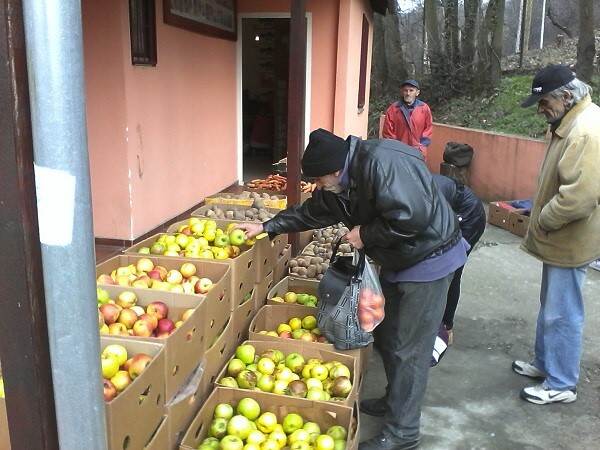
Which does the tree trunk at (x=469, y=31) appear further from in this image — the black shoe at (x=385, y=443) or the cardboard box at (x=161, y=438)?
the cardboard box at (x=161, y=438)

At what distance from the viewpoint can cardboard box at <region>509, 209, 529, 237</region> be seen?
823 cm

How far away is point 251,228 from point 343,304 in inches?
33.5

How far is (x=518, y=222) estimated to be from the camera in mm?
8375

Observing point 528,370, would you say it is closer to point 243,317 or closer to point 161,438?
point 243,317

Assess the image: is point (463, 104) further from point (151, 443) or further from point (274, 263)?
point (151, 443)

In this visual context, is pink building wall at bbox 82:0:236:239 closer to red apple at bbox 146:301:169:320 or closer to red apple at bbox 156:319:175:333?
red apple at bbox 146:301:169:320

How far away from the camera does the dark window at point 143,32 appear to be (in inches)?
209

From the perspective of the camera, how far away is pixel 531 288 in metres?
6.11

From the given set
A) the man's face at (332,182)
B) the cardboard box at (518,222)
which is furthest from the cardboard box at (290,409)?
the cardboard box at (518,222)

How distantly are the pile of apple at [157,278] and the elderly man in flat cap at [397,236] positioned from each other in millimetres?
804

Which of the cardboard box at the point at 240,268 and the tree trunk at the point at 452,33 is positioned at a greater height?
the tree trunk at the point at 452,33

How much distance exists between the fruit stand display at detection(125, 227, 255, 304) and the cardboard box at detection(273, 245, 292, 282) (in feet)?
1.78

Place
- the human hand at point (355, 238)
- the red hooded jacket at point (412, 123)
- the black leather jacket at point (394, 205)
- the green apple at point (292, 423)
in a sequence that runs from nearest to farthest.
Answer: the black leather jacket at point (394, 205) < the green apple at point (292, 423) < the human hand at point (355, 238) < the red hooded jacket at point (412, 123)

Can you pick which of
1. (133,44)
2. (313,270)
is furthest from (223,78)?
(313,270)
